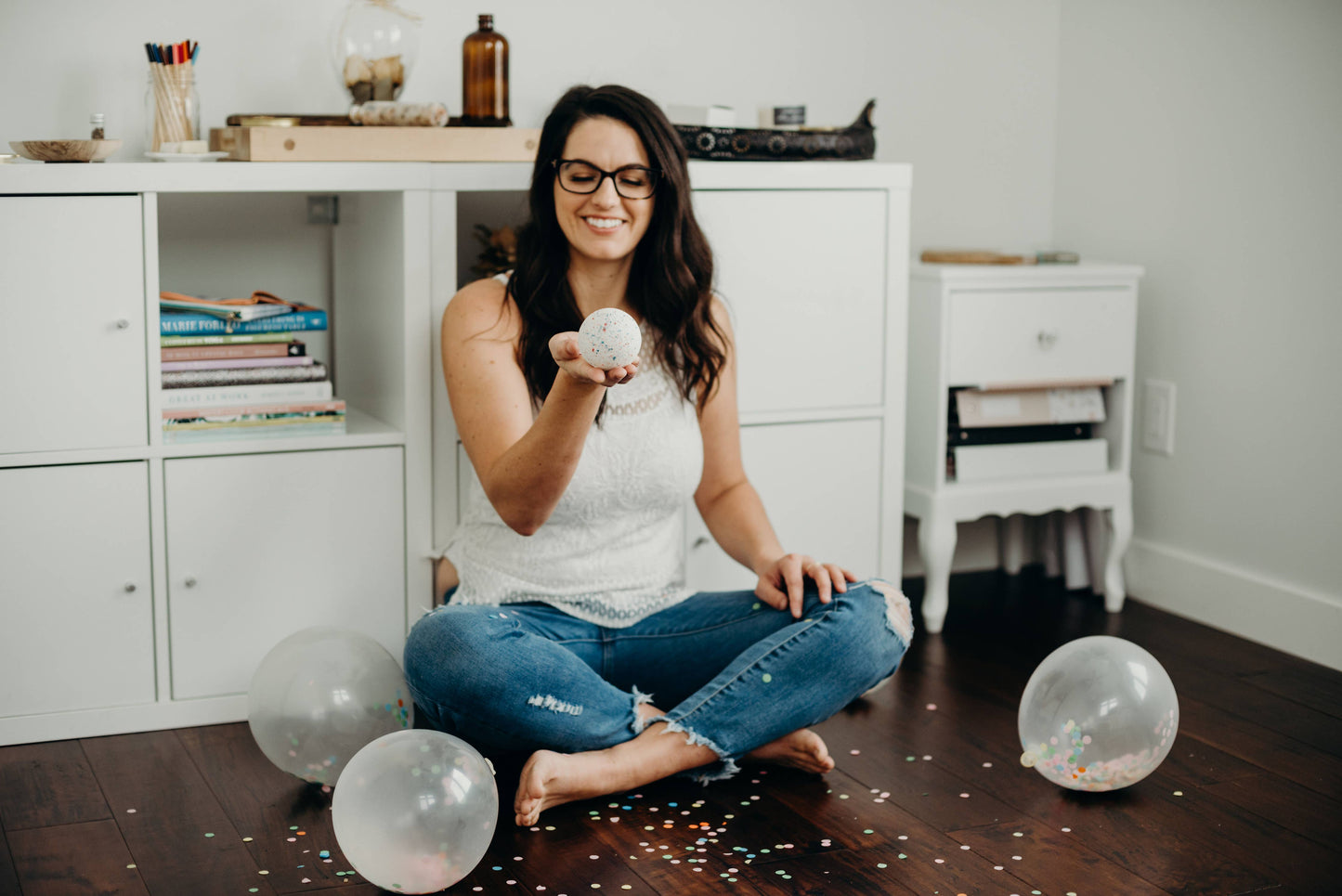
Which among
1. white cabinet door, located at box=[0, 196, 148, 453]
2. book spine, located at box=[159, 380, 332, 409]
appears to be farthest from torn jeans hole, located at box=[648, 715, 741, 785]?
white cabinet door, located at box=[0, 196, 148, 453]

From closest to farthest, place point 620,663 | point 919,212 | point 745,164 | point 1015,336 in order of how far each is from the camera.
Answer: point 620,663
point 745,164
point 1015,336
point 919,212

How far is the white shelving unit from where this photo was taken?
1938 millimetres

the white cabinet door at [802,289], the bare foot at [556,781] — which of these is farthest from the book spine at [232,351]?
the bare foot at [556,781]

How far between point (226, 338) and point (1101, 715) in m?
1.32

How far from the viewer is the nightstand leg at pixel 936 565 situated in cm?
259

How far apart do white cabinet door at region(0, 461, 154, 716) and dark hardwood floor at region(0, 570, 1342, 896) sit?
88mm

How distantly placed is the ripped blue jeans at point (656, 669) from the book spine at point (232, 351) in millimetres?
550

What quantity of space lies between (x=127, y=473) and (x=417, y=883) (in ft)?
2.70

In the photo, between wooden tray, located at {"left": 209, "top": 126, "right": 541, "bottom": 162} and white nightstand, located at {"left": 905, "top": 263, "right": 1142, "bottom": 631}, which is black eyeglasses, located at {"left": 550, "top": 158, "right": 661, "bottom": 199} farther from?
white nightstand, located at {"left": 905, "top": 263, "right": 1142, "bottom": 631}

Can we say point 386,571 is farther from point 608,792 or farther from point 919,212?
point 919,212

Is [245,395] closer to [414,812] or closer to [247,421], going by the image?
[247,421]

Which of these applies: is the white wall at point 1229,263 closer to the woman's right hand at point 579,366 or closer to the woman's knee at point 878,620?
the woman's knee at point 878,620

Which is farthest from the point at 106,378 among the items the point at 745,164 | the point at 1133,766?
the point at 1133,766

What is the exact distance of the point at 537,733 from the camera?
5.70 ft
